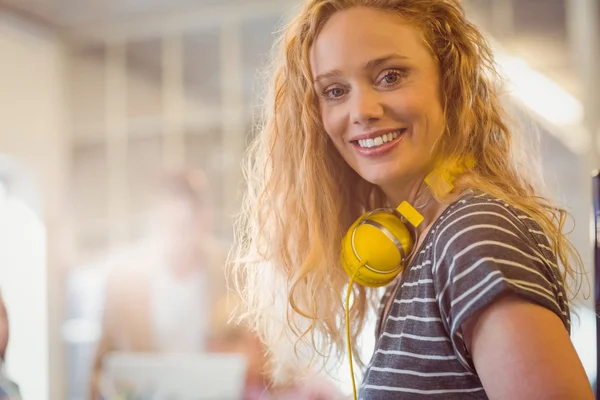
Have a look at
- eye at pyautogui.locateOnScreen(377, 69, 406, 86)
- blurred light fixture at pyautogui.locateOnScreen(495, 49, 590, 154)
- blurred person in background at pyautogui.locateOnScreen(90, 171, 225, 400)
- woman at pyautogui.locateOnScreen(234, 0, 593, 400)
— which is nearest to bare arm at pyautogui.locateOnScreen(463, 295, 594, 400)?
→ woman at pyautogui.locateOnScreen(234, 0, 593, 400)

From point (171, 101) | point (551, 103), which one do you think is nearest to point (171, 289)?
point (171, 101)

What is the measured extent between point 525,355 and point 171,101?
3088 millimetres

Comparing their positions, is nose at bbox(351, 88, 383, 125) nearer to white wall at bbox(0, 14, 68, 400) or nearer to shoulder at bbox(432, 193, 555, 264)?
shoulder at bbox(432, 193, 555, 264)

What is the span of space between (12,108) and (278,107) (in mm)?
398

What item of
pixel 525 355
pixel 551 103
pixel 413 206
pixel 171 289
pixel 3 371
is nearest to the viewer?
pixel 525 355

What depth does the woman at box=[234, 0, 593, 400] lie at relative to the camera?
2.08 feet

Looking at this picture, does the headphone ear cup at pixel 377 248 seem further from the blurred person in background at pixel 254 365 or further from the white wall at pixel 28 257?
the white wall at pixel 28 257

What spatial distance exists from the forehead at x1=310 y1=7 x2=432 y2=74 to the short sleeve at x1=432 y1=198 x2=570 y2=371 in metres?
0.23

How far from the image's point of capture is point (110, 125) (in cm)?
367

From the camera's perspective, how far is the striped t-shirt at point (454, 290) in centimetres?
64

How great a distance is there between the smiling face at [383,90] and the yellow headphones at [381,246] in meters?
0.05

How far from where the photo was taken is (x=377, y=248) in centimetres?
87

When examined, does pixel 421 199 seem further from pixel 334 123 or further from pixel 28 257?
pixel 28 257

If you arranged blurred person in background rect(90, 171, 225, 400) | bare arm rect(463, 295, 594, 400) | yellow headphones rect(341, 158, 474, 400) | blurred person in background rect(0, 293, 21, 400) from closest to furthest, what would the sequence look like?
1. bare arm rect(463, 295, 594, 400)
2. blurred person in background rect(0, 293, 21, 400)
3. yellow headphones rect(341, 158, 474, 400)
4. blurred person in background rect(90, 171, 225, 400)
